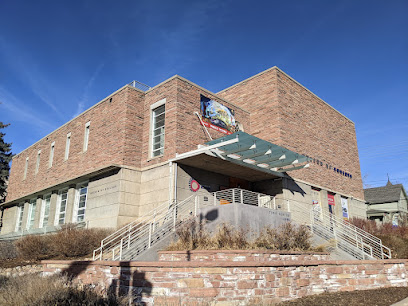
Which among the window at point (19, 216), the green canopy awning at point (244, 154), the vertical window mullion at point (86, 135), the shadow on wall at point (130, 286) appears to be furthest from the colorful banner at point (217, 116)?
the window at point (19, 216)

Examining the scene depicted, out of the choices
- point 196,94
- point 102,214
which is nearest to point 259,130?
point 196,94

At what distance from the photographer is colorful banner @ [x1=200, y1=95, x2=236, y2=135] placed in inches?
770

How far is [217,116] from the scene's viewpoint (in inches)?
798

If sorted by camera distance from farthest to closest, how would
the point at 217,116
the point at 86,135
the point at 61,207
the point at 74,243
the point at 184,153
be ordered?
the point at 61,207, the point at 86,135, the point at 217,116, the point at 184,153, the point at 74,243

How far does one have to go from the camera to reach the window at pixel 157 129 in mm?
18922

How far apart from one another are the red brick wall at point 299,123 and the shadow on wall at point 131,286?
565 inches

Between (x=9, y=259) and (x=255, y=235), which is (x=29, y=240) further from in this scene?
(x=255, y=235)

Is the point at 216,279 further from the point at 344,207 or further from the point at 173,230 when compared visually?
the point at 344,207

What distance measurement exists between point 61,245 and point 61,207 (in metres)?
10.7

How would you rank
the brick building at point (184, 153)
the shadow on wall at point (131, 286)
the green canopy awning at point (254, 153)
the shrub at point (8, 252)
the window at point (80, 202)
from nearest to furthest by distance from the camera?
the shadow on wall at point (131, 286) → the shrub at point (8, 252) → the green canopy awning at point (254, 153) → the brick building at point (184, 153) → the window at point (80, 202)

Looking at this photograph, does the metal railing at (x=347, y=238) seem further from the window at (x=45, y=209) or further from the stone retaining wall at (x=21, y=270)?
the window at (x=45, y=209)

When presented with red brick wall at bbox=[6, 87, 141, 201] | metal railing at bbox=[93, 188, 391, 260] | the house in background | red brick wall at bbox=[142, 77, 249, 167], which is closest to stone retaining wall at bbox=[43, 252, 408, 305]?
metal railing at bbox=[93, 188, 391, 260]

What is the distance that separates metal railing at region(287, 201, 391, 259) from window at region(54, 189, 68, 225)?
49.5 ft

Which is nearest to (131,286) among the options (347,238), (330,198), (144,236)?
(144,236)
